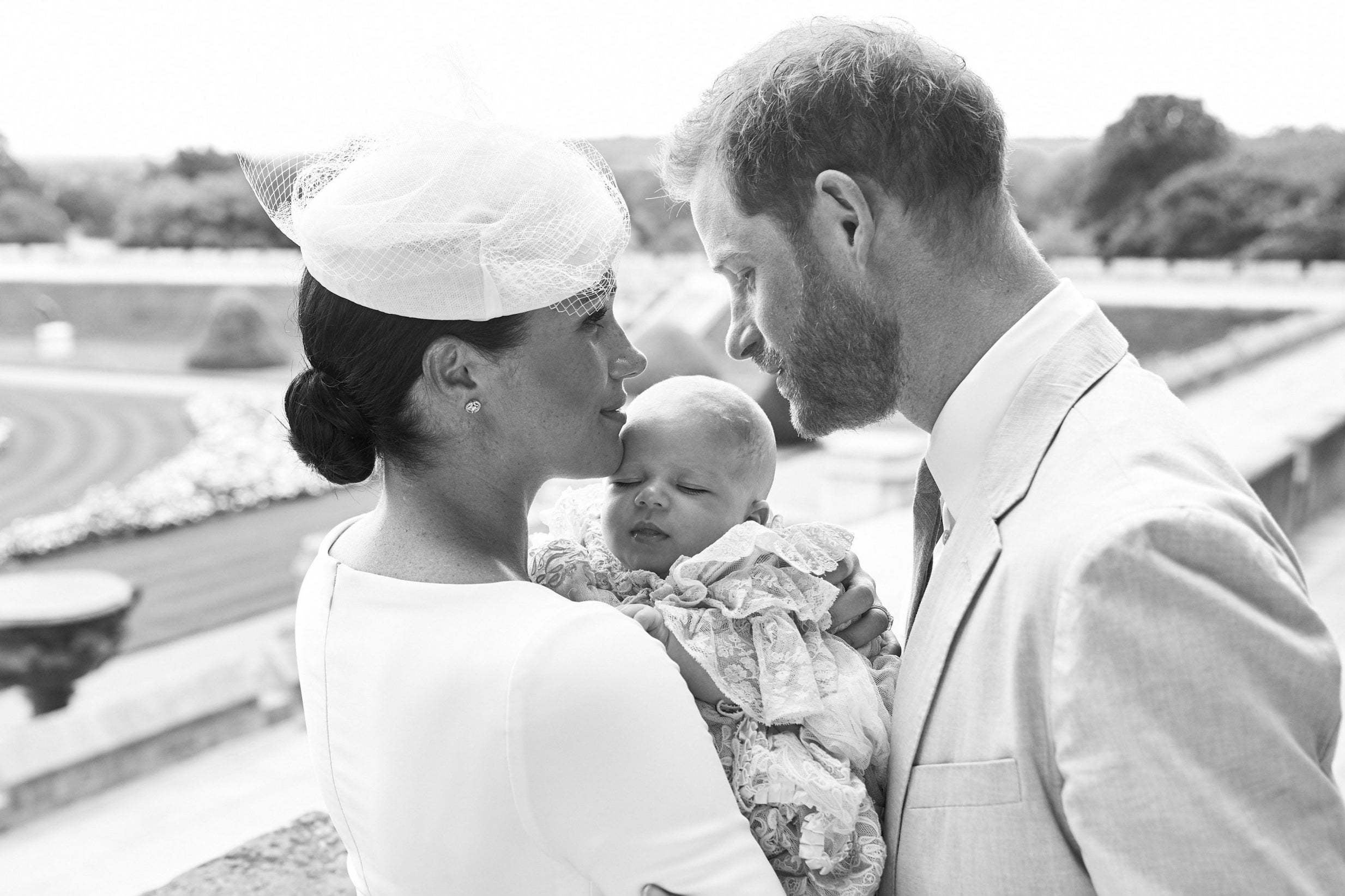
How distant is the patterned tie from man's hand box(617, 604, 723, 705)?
0.38 m

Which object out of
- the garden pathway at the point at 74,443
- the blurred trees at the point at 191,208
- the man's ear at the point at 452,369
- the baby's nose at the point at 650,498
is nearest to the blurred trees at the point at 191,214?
the blurred trees at the point at 191,208

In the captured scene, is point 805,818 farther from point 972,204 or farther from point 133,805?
point 133,805

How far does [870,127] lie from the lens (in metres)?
1.55

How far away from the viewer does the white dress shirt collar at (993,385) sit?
1.50 meters

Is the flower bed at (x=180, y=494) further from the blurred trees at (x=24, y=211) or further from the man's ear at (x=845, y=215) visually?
the man's ear at (x=845, y=215)

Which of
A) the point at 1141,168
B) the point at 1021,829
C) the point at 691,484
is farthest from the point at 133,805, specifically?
the point at 1141,168

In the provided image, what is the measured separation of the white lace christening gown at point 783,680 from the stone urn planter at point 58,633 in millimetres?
6432

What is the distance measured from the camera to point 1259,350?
1623 cm

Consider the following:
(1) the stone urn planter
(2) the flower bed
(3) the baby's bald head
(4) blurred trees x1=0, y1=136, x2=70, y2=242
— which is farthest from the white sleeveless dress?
(4) blurred trees x1=0, y1=136, x2=70, y2=242

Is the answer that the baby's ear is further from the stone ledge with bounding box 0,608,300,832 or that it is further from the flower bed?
the flower bed

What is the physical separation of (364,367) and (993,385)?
2.63 feet

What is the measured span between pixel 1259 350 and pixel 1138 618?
17.0 metres

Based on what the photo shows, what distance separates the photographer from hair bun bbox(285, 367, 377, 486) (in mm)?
1470

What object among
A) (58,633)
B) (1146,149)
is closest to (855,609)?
(58,633)
